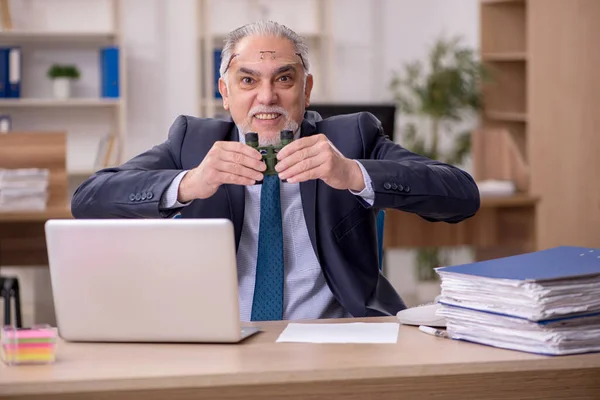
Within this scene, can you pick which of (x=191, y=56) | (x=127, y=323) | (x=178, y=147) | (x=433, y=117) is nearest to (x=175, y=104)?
(x=191, y=56)

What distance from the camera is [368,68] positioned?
7039 mm

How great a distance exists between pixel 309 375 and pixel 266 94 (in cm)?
93

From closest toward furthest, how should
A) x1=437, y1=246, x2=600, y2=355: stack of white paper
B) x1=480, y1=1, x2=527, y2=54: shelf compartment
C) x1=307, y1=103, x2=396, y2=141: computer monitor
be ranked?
x1=437, y1=246, x2=600, y2=355: stack of white paper, x1=307, y1=103, x2=396, y2=141: computer monitor, x1=480, y1=1, x2=527, y2=54: shelf compartment

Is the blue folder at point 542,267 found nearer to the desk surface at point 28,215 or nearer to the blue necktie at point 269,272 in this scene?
the blue necktie at point 269,272

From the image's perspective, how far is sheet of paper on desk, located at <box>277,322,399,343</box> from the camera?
1776 millimetres

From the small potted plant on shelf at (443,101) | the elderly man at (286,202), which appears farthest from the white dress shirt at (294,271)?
the small potted plant on shelf at (443,101)

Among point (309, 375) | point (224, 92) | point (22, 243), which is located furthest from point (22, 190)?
point (309, 375)

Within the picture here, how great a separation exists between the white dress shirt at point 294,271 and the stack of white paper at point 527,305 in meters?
0.53

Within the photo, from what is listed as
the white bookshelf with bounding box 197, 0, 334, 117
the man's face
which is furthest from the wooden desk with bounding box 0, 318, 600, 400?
the white bookshelf with bounding box 197, 0, 334, 117

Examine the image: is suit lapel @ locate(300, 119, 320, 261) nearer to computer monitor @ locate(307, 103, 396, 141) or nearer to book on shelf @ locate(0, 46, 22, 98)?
computer monitor @ locate(307, 103, 396, 141)

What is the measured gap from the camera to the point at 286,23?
6.86m

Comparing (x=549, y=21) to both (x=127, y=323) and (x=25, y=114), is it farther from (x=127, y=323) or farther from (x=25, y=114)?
(x=127, y=323)

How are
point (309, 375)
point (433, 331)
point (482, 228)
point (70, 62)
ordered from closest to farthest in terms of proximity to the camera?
point (309, 375) → point (433, 331) → point (482, 228) → point (70, 62)

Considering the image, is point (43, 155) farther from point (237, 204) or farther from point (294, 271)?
point (294, 271)
